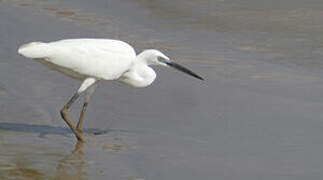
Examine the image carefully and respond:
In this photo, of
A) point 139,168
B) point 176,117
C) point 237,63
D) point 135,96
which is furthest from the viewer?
point 237,63

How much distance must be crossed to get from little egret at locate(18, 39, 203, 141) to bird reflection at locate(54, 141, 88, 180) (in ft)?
1.61

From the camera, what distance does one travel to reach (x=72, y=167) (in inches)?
249

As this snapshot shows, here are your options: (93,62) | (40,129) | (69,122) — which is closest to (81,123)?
(69,122)

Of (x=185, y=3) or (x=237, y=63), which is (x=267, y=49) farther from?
(x=185, y=3)

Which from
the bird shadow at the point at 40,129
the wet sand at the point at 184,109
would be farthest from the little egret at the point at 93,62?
the wet sand at the point at 184,109

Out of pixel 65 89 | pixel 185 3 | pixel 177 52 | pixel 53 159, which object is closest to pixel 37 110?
pixel 65 89

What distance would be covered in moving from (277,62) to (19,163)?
4412mm

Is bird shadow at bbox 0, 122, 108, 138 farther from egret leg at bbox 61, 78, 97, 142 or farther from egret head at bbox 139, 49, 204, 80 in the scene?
egret head at bbox 139, 49, 204, 80

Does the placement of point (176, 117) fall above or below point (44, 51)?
below

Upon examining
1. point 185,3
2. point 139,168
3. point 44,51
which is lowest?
point 185,3

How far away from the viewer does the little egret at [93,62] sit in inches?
287

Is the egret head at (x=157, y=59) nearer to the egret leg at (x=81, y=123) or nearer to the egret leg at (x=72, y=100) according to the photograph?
the egret leg at (x=72, y=100)

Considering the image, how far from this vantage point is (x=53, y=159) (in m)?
6.45

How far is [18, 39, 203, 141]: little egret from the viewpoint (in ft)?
23.9
